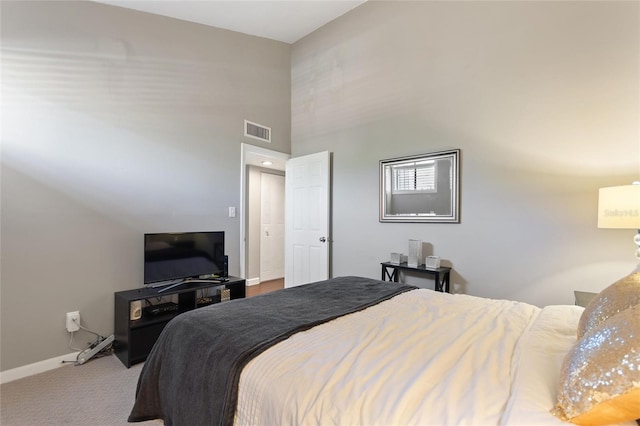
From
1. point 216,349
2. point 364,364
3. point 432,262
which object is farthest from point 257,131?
point 364,364

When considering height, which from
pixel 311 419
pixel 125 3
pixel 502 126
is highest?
pixel 125 3

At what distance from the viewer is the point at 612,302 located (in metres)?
1.08

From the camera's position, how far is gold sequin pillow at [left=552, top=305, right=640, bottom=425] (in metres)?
0.70

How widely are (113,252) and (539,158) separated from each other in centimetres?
388

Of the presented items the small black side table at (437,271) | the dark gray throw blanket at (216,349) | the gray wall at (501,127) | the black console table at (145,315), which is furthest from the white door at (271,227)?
the dark gray throw blanket at (216,349)

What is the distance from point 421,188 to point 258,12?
2751mm

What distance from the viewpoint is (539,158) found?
8.51 feet

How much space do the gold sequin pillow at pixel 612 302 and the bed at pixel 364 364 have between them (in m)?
0.07

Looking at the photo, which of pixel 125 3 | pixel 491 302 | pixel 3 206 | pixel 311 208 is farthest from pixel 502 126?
pixel 3 206

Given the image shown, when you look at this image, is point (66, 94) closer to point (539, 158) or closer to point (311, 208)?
point (311, 208)

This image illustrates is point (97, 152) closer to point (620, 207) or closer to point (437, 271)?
point (437, 271)

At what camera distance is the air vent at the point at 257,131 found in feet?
13.1

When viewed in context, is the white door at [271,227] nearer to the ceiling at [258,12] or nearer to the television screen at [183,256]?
the television screen at [183,256]

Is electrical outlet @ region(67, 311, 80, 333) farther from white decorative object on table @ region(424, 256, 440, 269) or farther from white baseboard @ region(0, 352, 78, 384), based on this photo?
white decorative object on table @ region(424, 256, 440, 269)
